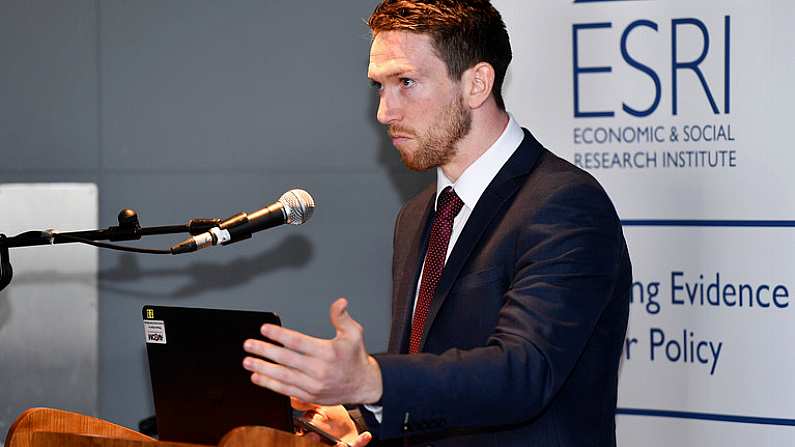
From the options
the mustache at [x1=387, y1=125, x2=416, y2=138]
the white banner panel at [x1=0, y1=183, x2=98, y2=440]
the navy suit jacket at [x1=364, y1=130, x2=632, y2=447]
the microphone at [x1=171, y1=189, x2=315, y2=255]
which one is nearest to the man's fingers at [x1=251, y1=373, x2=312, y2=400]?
the navy suit jacket at [x1=364, y1=130, x2=632, y2=447]

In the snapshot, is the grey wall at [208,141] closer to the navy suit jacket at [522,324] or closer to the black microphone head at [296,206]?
the navy suit jacket at [522,324]

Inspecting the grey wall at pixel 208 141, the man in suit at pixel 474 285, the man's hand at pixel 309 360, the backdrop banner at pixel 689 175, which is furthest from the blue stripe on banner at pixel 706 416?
the man's hand at pixel 309 360

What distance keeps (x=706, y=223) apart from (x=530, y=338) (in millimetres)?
1266

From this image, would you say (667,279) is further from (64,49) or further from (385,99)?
(64,49)

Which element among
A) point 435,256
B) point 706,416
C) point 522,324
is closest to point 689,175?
point 706,416

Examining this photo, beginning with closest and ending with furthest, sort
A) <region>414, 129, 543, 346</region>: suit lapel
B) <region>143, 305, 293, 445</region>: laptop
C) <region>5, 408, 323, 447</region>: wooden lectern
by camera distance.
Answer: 1. <region>5, 408, 323, 447</region>: wooden lectern
2. <region>143, 305, 293, 445</region>: laptop
3. <region>414, 129, 543, 346</region>: suit lapel

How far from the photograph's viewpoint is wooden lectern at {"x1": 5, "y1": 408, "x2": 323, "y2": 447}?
170 cm

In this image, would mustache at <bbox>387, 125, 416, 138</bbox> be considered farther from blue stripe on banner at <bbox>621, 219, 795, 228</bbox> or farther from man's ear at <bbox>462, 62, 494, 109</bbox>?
blue stripe on banner at <bbox>621, 219, 795, 228</bbox>

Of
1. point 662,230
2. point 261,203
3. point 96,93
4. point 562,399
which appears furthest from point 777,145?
point 96,93

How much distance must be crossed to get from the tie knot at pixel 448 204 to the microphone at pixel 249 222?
39 centimetres

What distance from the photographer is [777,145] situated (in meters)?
2.85

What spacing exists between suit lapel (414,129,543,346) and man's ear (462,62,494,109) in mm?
142

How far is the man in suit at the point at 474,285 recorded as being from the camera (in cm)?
172

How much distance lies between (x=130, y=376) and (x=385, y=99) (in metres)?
2.12
